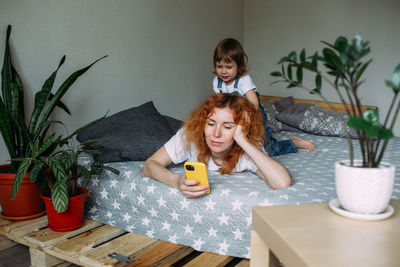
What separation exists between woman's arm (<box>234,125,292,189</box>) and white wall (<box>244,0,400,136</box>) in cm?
203

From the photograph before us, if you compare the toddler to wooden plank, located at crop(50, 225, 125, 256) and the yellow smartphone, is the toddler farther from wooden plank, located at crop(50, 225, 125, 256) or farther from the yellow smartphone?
wooden plank, located at crop(50, 225, 125, 256)

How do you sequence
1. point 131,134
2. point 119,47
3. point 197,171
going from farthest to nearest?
point 119,47, point 131,134, point 197,171

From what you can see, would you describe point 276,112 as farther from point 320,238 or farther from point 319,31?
point 320,238

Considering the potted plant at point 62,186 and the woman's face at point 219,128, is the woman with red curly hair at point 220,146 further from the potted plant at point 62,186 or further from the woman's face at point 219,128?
the potted plant at point 62,186

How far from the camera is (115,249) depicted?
1587mm

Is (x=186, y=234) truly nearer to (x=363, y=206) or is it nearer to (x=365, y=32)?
(x=363, y=206)

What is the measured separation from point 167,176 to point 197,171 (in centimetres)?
23

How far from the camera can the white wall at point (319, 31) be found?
3.11 meters

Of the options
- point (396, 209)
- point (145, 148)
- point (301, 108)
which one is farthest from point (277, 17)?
point (396, 209)

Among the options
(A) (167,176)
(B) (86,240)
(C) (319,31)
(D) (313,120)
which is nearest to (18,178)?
(B) (86,240)

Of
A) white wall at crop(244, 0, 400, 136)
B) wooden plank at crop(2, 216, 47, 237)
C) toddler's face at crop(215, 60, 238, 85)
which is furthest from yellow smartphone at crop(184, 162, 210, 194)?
white wall at crop(244, 0, 400, 136)

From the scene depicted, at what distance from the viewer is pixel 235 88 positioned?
92.7 inches

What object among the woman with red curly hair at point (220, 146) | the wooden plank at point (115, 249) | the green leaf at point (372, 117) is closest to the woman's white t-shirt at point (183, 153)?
the woman with red curly hair at point (220, 146)

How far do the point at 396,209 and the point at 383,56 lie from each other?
2.55 m
